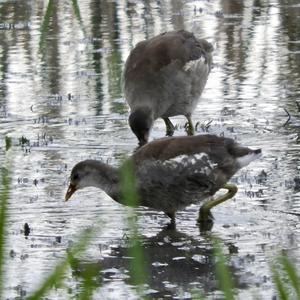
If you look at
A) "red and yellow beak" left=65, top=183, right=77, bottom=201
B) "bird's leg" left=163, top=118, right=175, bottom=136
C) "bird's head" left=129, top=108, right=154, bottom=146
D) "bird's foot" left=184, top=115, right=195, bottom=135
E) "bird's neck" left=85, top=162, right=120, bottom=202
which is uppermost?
"bird's neck" left=85, top=162, right=120, bottom=202

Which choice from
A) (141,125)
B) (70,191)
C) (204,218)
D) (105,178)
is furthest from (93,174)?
(141,125)

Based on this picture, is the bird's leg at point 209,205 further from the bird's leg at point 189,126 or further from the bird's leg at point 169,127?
the bird's leg at point 169,127

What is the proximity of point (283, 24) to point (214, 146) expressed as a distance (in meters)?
8.08

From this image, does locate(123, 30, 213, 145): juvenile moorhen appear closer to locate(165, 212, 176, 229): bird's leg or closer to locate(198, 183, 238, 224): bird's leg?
locate(198, 183, 238, 224): bird's leg

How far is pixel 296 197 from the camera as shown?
820cm

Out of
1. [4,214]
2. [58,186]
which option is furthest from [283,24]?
[4,214]

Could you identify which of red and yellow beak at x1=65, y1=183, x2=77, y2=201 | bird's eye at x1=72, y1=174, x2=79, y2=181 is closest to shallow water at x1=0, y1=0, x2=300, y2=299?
red and yellow beak at x1=65, y1=183, x2=77, y2=201

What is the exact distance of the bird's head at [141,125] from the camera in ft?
31.8

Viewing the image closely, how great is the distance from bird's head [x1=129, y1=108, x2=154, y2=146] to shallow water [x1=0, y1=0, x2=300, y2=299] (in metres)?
0.19

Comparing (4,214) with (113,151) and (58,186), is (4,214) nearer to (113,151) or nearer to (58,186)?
(58,186)

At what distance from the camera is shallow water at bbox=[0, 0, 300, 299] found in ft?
22.1

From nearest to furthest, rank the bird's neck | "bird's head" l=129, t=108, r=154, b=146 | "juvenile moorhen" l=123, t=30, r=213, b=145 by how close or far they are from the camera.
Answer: the bird's neck < "bird's head" l=129, t=108, r=154, b=146 < "juvenile moorhen" l=123, t=30, r=213, b=145

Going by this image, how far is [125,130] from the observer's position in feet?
34.7

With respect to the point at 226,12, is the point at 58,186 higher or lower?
higher
